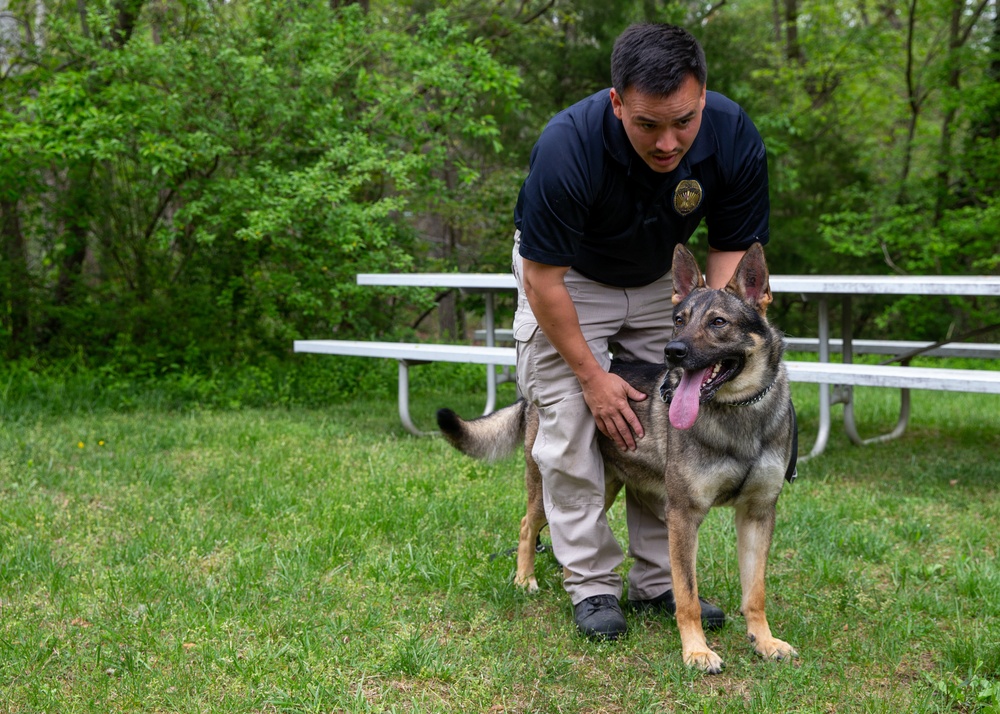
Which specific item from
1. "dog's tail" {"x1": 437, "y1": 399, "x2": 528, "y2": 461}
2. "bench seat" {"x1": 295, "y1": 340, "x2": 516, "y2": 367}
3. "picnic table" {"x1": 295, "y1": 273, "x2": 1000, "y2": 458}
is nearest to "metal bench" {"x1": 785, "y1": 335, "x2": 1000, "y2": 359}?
"picnic table" {"x1": 295, "y1": 273, "x2": 1000, "y2": 458}

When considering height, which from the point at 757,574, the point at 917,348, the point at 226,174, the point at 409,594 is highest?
the point at 226,174

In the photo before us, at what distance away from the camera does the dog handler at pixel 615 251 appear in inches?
106

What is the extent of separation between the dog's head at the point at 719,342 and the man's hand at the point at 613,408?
0.62 ft

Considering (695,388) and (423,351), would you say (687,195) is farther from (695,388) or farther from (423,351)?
(423,351)

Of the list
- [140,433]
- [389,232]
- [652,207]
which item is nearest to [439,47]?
[389,232]

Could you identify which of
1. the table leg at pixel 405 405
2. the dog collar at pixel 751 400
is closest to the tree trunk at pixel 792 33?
the table leg at pixel 405 405

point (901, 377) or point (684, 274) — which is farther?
point (901, 377)

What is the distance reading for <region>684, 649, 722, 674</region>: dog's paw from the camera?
9.18 ft

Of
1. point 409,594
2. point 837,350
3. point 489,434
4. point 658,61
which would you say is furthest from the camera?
point 837,350

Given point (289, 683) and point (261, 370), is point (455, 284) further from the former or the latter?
point (289, 683)

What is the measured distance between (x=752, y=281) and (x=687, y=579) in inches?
37.0

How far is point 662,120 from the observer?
2.63m

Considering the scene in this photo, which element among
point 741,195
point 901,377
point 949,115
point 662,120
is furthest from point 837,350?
point 949,115

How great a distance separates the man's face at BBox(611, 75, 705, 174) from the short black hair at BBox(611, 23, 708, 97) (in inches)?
0.9
